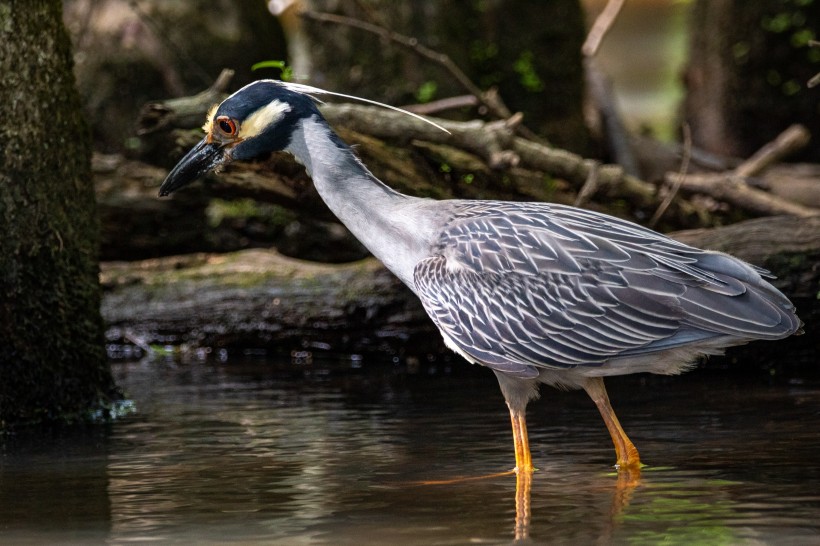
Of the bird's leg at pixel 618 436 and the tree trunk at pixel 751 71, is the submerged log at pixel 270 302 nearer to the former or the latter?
the bird's leg at pixel 618 436

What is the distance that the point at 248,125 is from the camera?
6523mm

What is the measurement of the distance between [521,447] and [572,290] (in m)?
0.80

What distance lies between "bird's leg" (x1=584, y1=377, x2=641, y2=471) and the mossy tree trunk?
3.34 m

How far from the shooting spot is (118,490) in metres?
5.70

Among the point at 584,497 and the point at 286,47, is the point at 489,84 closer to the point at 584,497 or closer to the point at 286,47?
the point at 286,47

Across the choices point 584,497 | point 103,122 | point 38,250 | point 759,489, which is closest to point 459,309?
point 584,497

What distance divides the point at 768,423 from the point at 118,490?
361 centimetres

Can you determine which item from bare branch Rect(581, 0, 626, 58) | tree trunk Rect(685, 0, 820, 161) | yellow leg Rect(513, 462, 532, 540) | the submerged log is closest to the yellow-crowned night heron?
yellow leg Rect(513, 462, 532, 540)

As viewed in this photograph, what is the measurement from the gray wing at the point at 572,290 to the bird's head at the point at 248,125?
3.55 ft

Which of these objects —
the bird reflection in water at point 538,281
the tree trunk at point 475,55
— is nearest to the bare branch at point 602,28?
the tree trunk at point 475,55

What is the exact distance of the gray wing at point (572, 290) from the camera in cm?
564

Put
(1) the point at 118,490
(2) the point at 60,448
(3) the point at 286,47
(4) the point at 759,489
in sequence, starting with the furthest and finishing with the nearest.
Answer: (3) the point at 286,47 → (2) the point at 60,448 → (1) the point at 118,490 → (4) the point at 759,489

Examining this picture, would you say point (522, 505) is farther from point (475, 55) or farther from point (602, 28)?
point (475, 55)

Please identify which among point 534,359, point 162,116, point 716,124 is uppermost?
point 716,124
